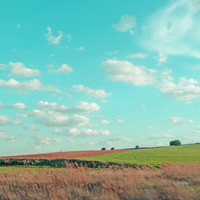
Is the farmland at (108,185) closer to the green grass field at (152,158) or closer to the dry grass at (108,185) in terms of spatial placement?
the dry grass at (108,185)

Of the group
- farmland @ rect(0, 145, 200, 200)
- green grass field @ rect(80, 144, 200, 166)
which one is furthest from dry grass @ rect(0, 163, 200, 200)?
green grass field @ rect(80, 144, 200, 166)

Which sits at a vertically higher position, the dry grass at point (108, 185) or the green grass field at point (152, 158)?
the dry grass at point (108, 185)

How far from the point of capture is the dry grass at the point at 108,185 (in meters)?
8.80

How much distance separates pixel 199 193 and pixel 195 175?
3366 mm

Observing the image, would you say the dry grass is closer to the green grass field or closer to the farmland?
the farmland

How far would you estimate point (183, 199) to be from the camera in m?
7.85

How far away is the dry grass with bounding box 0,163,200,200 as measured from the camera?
8805mm

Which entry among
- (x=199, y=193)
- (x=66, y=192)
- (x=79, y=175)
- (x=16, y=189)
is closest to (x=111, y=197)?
(x=66, y=192)

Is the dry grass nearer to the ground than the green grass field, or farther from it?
farther from it

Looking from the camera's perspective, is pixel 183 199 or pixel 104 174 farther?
pixel 104 174

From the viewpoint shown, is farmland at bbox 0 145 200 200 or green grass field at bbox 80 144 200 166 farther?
green grass field at bbox 80 144 200 166

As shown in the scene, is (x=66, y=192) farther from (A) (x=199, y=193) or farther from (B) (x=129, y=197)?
(A) (x=199, y=193)

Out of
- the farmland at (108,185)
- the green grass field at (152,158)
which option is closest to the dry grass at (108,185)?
the farmland at (108,185)

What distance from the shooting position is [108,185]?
33.2 ft
